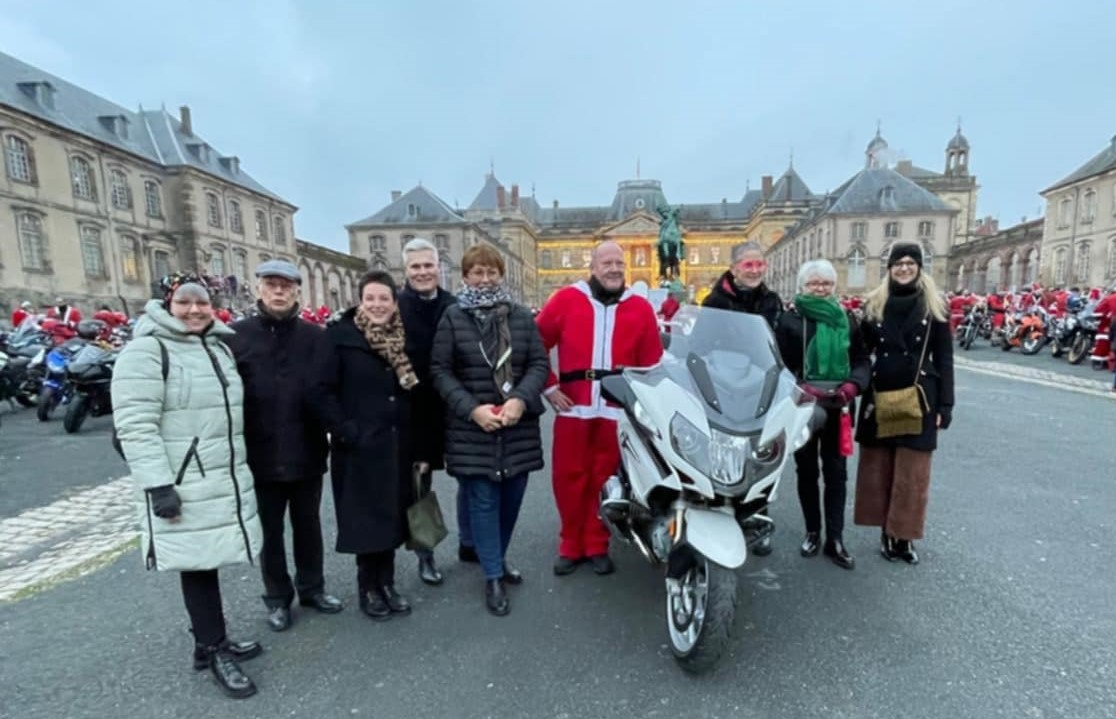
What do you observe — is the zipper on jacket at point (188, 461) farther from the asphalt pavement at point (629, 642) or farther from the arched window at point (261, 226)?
the arched window at point (261, 226)

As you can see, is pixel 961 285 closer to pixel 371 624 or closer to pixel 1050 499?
pixel 1050 499

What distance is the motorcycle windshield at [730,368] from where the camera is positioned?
7.48 ft

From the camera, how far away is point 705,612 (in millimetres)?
2232

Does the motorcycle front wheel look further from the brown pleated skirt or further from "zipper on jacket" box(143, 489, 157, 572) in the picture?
"zipper on jacket" box(143, 489, 157, 572)

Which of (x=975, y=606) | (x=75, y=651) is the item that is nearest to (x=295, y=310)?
(x=75, y=651)

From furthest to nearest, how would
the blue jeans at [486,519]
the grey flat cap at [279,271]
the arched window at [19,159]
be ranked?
the arched window at [19,159], the blue jeans at [486,519], the grey flat cap at [279,271]

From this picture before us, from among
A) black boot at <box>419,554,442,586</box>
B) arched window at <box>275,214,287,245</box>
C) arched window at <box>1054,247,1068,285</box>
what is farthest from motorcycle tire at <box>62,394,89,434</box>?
arched window at <box>1054,247,1068,285</box>

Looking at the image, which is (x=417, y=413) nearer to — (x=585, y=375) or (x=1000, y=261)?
(x=585, y=375)

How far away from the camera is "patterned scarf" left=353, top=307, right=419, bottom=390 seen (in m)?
2.72

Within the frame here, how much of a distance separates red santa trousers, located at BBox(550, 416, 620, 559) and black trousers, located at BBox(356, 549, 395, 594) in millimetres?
1050

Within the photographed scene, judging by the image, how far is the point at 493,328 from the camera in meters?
2.96

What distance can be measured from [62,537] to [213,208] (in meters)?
39.8

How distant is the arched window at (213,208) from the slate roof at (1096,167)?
189 ft

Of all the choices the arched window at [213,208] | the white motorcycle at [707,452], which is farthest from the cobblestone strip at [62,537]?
the arched window at [213,208]
